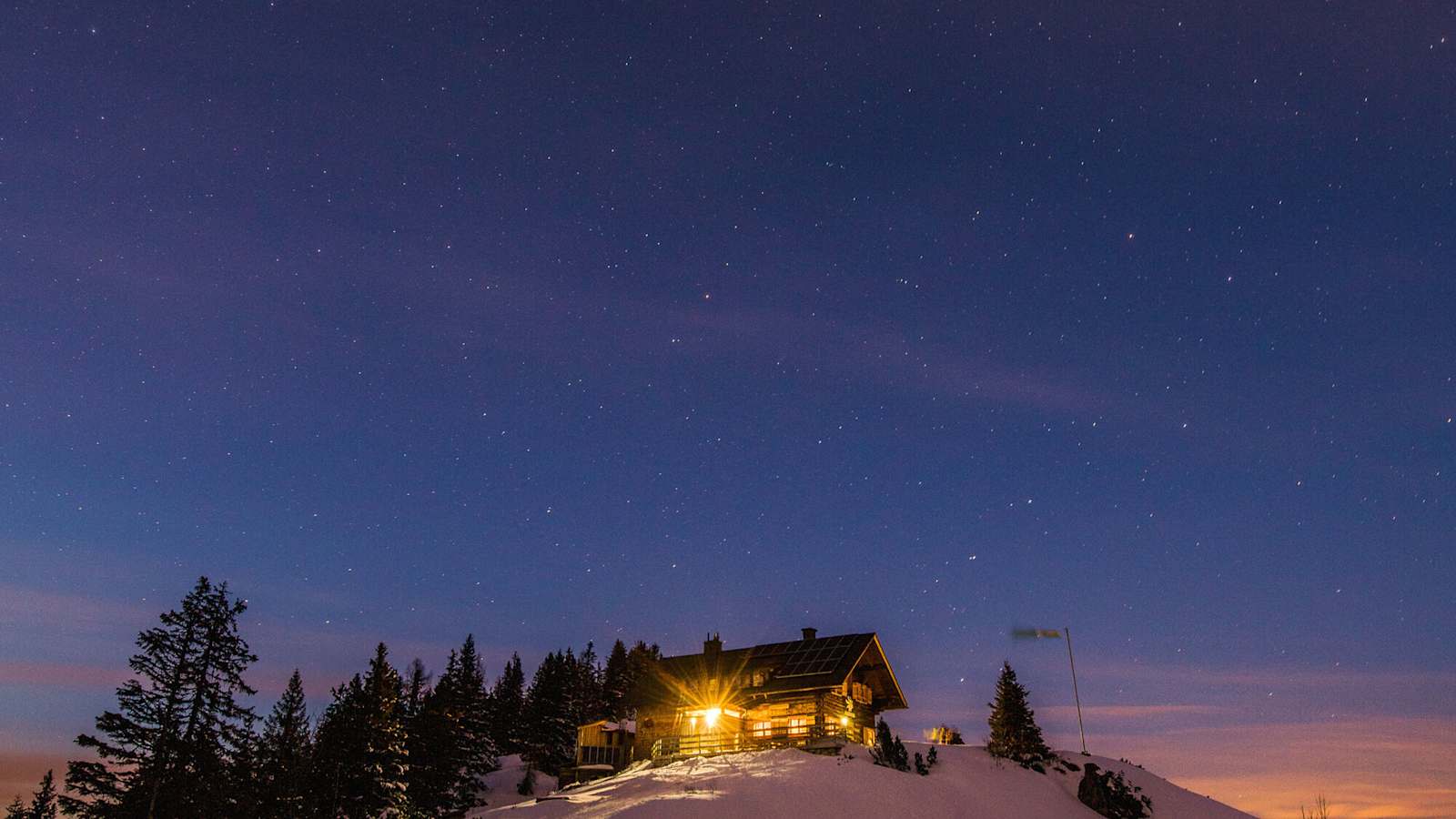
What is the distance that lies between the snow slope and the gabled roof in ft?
29.3

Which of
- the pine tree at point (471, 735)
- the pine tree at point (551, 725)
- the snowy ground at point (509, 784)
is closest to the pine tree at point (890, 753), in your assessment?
the pine tree at point (471, 735)

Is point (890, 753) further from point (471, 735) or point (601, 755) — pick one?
point (471, 735)

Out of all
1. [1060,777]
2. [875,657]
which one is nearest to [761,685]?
[875,657]

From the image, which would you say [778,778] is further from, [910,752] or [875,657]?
[875,657]

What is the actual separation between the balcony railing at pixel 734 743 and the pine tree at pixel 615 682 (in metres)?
43.2

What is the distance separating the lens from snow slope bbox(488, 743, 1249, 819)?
93.1ft

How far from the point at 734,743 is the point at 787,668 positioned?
10326 mm

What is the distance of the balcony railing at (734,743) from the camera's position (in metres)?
41.4

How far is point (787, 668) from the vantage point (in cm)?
5162

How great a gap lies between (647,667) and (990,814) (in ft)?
92.8

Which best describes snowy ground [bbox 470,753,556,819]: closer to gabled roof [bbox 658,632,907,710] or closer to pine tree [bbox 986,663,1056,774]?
gabled roof [bbox 658,632,907,710]

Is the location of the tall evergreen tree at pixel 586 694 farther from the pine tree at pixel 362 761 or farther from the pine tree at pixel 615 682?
the pine tree at pixel 362 761

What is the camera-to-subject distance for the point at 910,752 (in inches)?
1697

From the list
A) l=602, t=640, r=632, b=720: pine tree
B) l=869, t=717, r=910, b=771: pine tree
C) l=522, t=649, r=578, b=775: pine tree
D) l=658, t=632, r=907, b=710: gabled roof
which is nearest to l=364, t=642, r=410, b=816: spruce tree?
l=658, t=632, r=907, b=710: gabled roof
